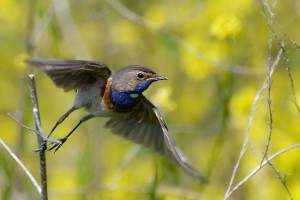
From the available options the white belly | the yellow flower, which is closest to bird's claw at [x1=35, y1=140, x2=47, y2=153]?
the white belly

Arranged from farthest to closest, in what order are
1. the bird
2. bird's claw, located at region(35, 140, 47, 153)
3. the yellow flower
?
the yellow flower, the bird, bird's claw, located at region(35, 140, 47, 153)

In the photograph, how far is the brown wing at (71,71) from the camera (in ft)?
11.2

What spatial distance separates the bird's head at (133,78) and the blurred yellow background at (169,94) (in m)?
0.52

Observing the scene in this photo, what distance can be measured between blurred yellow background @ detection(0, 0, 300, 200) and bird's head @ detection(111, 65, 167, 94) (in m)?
0.52

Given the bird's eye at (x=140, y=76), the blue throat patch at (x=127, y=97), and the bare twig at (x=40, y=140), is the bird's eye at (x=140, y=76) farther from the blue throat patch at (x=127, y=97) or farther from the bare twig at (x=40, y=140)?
the bare twig at (x=40, y=140)

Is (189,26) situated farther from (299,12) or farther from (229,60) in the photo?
(229,60)

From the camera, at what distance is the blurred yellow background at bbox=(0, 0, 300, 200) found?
16.7 feet

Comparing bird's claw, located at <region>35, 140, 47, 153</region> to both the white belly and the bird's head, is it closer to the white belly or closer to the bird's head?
the white belly

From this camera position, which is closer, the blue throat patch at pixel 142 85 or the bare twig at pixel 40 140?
the bare twig at pixel 40 140

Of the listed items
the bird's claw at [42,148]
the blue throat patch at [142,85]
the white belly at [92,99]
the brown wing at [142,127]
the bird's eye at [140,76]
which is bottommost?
the bird's claw at [42,148]

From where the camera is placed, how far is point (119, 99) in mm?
4227

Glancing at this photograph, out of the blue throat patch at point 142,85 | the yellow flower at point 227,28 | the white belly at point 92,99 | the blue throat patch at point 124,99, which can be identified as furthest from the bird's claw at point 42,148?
the yellow flower at point 227,28

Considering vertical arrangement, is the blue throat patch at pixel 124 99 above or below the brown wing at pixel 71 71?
below

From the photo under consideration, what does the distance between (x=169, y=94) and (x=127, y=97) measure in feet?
2.81
